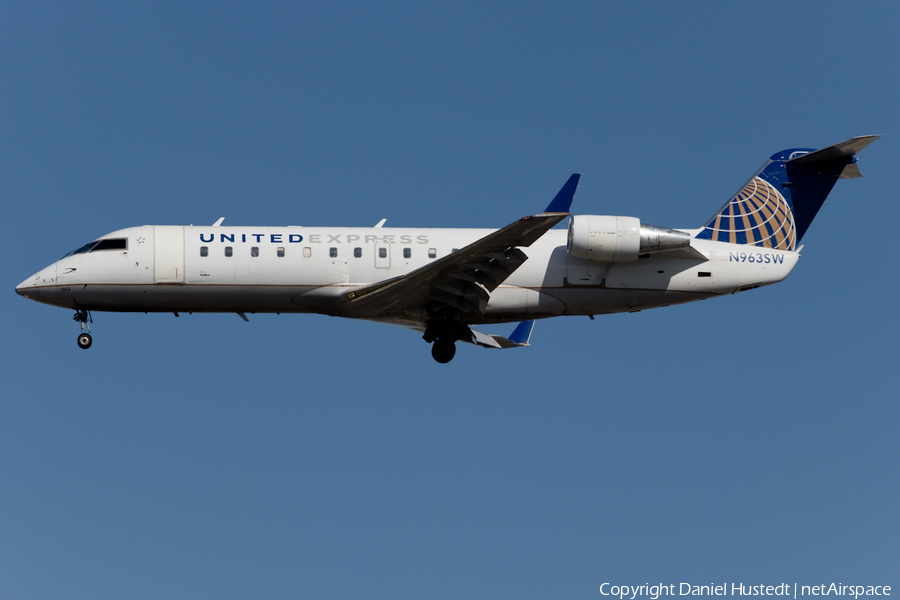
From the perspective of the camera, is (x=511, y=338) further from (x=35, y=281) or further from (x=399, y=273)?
(x=35, y=281)

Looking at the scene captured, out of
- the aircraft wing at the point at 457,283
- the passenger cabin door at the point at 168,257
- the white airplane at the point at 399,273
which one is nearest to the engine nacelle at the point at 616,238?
the white airplane at the point at 399,273

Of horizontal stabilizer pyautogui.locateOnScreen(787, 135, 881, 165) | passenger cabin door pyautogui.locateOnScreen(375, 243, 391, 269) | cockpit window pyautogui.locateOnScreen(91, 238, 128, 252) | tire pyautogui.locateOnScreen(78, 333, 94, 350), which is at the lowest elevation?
tire pyautogui.locateOnScreen(78, 333, 94, 350)

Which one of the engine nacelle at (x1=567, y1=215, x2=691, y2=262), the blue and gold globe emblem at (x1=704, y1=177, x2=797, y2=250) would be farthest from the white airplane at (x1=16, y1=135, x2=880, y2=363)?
the blue and gold globe emblem at (x1=704, y1=177, x2=797, y2=250)

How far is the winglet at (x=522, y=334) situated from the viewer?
94.5ft

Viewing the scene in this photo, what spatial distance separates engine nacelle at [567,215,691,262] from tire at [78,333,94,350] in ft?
39.7

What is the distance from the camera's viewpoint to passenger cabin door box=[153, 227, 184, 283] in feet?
80.7

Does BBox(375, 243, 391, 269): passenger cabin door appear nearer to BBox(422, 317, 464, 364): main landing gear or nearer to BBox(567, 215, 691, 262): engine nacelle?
BBox(422, 317, 464, 364): main landing gear

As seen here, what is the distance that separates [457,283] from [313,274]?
3497 millimetres

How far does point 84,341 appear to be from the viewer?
83.2 ft

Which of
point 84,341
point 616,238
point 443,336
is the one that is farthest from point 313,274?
point 616,238

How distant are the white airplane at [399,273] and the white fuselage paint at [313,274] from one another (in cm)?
2

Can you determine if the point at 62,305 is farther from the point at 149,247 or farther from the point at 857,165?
the point at 857,165

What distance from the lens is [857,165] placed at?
27.1 meters

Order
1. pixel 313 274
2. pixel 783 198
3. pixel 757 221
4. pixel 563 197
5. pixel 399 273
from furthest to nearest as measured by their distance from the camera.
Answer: pixel 783 198 → pixel 757 221 → pixel 399 273 → pixel 313 274 → pixel 563 197
